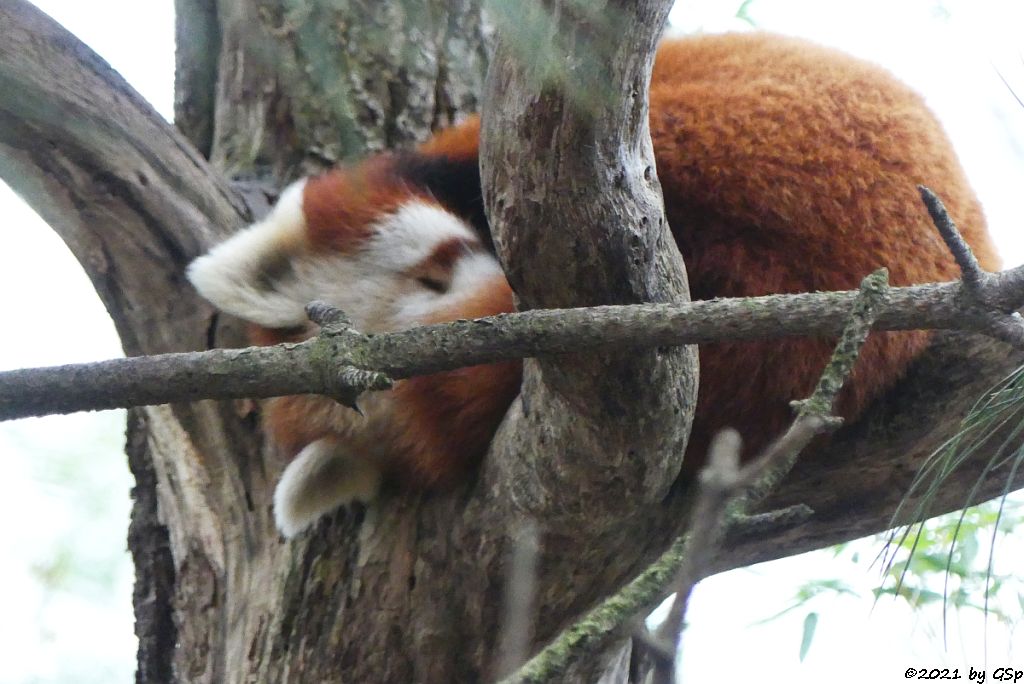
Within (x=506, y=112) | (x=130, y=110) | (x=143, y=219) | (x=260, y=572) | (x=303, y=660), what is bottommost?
(x=303, y=660)

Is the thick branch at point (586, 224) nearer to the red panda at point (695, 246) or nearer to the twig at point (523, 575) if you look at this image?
the twig at point (523, 575)

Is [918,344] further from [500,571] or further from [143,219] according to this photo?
[143,219]

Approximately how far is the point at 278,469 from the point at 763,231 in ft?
3.27

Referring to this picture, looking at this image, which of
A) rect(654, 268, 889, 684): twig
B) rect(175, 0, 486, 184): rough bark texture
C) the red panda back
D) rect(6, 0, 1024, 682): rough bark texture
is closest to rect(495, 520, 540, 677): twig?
rect(6, 0, 1024, 682): rough bark texture

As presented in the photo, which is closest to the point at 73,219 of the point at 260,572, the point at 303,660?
the point at 260,572

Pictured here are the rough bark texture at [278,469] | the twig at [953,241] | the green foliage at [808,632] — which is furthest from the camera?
the green foliage at [808,632]

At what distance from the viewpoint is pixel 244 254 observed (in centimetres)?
177

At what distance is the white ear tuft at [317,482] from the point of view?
1710 millimetres

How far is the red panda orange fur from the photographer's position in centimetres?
156

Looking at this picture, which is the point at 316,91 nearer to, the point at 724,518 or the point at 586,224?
the point at 586,224

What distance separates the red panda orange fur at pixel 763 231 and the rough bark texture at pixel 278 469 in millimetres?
98

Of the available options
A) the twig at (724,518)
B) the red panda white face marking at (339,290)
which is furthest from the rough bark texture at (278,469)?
the twig at (724,518)

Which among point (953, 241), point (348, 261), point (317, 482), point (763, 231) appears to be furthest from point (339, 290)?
point (953, 241)

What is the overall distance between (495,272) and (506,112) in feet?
1.73
